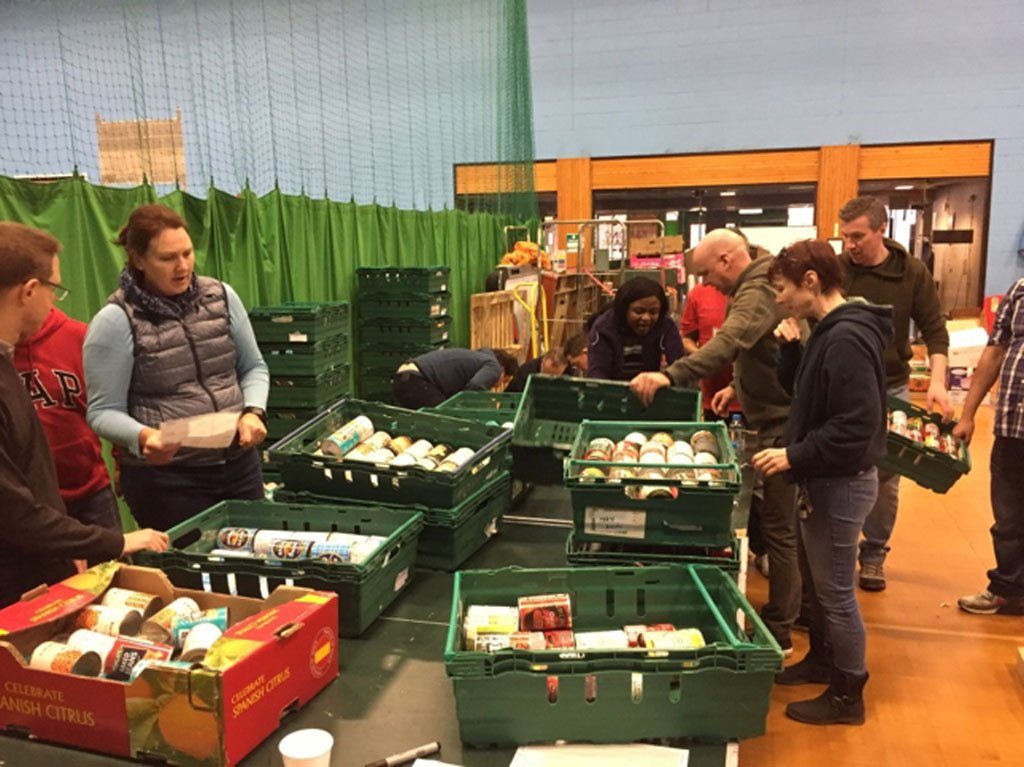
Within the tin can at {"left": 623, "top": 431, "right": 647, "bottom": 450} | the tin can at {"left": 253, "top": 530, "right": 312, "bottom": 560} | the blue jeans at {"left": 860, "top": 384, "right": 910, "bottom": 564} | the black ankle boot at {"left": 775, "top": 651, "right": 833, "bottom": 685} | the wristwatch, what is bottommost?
the black ankle boot at {"left": 775, "top": 651, "right": 833, "bottom": 685}

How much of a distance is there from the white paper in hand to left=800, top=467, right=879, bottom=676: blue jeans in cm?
181

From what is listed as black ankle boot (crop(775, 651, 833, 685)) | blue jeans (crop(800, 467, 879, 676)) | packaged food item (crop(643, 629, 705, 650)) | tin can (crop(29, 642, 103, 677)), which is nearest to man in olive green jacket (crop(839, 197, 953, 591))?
black ankle boot (crop(775, 651, 833, 685))

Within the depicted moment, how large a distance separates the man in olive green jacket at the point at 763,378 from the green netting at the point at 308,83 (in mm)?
4611

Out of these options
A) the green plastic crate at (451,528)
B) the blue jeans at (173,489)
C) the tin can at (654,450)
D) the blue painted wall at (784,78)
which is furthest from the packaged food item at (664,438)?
the blue painted wall at (784,78)

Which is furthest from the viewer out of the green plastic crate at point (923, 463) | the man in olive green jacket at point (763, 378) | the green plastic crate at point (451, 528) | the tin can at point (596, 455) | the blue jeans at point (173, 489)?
the green plastic crate at point (923, 463)

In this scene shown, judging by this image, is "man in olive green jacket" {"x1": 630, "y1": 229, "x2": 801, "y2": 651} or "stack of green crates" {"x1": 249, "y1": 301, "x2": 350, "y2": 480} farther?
"stack of green crates" {"x1": 249, "y1": 301, "x2": 350, "y2": 480}

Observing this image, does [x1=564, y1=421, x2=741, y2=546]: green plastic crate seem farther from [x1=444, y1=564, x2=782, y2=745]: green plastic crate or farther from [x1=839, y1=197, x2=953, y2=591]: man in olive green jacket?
[x1=839, y1=197, x2=953, y2=591]: man in olive green jacket

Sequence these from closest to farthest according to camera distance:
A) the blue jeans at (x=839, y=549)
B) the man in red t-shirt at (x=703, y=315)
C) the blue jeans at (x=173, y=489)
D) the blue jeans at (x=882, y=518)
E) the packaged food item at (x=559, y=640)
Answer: the packaged food item at (x=559, y=640) → the blue jeans at (x=173, y=489) → the blue jeans at (x=839, y=549) → the blue jeans at (x=882, y=518) → the man in red t-shirt at (x=703, y=315)

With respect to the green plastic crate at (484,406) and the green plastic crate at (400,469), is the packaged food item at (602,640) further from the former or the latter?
the green plastic crate at (484,406)

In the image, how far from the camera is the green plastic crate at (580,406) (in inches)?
119

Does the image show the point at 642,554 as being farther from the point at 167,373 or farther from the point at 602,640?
the point at 167,373

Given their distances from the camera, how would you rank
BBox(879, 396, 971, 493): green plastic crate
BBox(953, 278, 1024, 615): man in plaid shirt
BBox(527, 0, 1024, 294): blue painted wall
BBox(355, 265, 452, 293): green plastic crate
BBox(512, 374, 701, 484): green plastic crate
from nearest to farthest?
BBox(512, 374, 701, 484): green plastic crate < BBox(879, 396, 971, 493): green plastic crate < BBox(953, 278, 1024, 615): man in plaid shirt < BBox(355, 265, 452, 293): green plastic crate < BBox(527, 0, 1024, 294): blue painted wall

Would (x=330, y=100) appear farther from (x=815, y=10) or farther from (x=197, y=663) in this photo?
(x=197, y=663)

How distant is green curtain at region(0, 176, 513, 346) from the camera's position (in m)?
3.97
